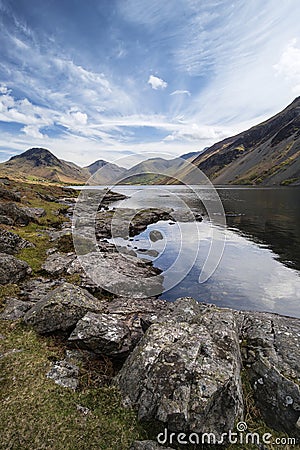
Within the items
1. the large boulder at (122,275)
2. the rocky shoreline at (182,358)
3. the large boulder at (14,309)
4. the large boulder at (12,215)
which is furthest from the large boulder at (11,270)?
the large boulder at (12,215)

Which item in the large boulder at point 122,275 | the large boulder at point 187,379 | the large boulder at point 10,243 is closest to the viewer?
the large boulder at point 187,379

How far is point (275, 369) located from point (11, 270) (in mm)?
17961

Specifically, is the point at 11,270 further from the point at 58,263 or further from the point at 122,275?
the point at 122,275

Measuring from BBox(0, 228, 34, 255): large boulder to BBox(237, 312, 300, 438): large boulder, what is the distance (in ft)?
69.7

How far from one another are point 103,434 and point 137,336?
472cm

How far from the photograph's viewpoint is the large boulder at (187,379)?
26.5 ft

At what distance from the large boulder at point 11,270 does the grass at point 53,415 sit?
8977mm

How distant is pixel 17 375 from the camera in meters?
10.1

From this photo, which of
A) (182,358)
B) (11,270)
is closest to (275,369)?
(182,358)

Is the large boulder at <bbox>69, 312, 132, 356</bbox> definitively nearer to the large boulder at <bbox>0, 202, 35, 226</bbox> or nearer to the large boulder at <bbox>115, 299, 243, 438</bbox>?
the large boulder at <bbox>115, 299, 243, 438</bbox>

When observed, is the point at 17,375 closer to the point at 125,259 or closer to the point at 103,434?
the point at 103,434

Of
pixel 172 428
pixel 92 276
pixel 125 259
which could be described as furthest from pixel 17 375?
pixel 125 259

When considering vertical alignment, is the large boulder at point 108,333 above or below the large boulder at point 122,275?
above

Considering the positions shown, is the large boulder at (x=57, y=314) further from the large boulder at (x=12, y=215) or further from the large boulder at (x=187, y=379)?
the large boulder at (x=12, y=215)
